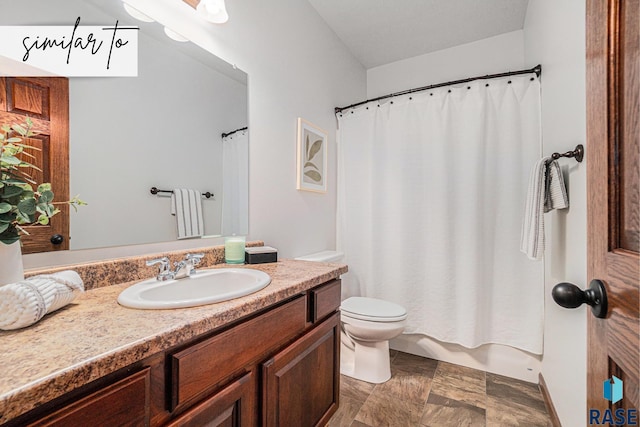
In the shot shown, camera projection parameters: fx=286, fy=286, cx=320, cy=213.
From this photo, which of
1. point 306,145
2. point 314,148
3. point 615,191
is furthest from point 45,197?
point 314,148

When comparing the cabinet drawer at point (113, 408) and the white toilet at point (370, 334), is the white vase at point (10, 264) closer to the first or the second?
the cabinet drawer at point (113, 408)

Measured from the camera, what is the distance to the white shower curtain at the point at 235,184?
1.46 m

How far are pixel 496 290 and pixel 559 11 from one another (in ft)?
5.14

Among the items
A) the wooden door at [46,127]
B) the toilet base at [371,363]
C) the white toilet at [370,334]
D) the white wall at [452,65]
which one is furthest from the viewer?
the white wall at [452,65]

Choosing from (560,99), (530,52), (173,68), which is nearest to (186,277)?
(173,68)

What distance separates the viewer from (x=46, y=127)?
861 mm

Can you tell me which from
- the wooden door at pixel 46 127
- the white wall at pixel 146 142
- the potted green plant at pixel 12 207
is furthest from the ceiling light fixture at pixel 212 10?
the potted green plant at pixel 12 207

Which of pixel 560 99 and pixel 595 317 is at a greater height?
pixel 560 99

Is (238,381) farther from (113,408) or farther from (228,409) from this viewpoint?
(113,408)

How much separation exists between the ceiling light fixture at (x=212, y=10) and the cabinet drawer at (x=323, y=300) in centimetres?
128

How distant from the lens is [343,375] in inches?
75.9

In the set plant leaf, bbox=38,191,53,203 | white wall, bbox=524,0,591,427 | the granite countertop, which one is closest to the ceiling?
white wall, bbox=524,0,591,427

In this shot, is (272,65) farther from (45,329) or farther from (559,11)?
(45,329)

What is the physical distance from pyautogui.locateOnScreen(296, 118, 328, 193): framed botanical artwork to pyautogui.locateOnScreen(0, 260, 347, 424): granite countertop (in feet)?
4.07
